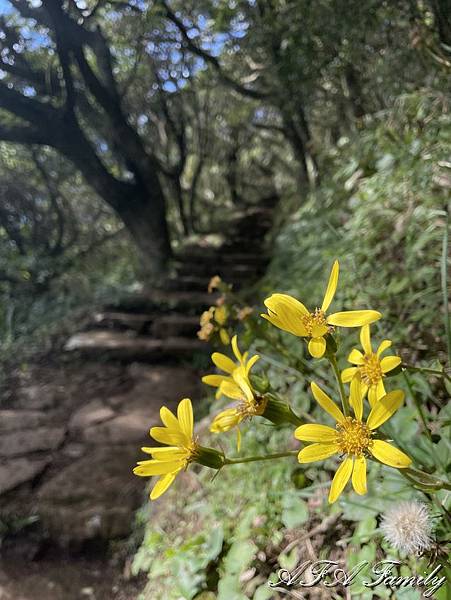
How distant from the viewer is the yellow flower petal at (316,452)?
27.5 inches

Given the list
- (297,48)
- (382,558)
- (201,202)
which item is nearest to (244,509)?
(382,558)

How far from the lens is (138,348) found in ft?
13.7

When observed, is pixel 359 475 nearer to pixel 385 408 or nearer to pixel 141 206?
pixel 385 408

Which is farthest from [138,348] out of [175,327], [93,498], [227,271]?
[93,498]

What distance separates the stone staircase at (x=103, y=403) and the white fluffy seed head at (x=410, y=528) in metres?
1.80

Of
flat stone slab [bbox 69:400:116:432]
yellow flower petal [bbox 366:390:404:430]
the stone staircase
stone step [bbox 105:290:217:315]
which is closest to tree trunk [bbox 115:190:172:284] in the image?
the stone staircase

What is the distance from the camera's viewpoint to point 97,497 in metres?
2.38

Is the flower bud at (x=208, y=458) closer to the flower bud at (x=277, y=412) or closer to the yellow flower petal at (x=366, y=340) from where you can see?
the flower bud at (x=277, y=412)

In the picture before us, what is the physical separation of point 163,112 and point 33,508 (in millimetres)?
6692

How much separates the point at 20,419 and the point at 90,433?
2.38ft

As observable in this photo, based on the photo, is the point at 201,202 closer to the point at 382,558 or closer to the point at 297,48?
the point at 297,48

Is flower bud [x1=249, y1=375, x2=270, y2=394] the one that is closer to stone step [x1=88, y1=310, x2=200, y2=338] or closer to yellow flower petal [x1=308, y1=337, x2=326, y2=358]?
yellow flower petal [x1=308, y1=337, x2=326, y2=358]

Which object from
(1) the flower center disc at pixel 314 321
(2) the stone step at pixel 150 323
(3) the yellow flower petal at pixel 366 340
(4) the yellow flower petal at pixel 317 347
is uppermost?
(1) the flower center disc at pixel 314 321

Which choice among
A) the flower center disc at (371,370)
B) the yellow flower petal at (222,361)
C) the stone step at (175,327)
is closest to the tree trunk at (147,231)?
the stone step at (175,327)
